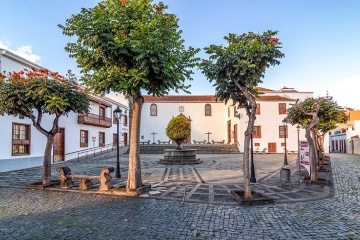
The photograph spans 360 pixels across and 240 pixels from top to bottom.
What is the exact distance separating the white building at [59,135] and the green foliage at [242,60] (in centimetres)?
669

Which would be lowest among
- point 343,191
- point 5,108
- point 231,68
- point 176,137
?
point 343,191

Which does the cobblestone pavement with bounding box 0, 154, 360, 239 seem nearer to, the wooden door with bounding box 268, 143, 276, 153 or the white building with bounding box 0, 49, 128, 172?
the white building with bounding box 0, 49, 128, 172

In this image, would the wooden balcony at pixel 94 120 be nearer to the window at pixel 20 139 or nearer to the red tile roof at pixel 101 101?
the red tile roof at pixel 101 101

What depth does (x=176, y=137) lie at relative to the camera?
663 inches

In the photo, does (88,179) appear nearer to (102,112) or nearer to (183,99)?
(102,112)

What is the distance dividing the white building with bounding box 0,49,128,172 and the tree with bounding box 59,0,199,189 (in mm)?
4878

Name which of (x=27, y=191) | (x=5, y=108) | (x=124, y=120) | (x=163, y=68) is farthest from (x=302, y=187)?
(x=124, y=120)

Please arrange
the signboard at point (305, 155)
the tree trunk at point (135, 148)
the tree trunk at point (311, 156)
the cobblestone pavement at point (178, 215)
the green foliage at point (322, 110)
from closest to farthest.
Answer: the cobblestone pavement at point (178, 215) < the tree trunk at point (135, 148) < the tree trunk at point (311, 156) < the signboard at point (305, 155) < the green foliage at point (322, 110)

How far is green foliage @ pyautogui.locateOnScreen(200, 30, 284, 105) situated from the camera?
6.16 meters

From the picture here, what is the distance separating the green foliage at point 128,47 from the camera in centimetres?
631

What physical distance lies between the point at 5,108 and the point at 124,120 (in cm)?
2025

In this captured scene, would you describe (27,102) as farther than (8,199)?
Yes

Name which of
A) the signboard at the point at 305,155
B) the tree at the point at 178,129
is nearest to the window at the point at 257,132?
the tree at the point at 178,129

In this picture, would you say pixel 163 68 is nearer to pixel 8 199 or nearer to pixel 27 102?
pixel 27 102
